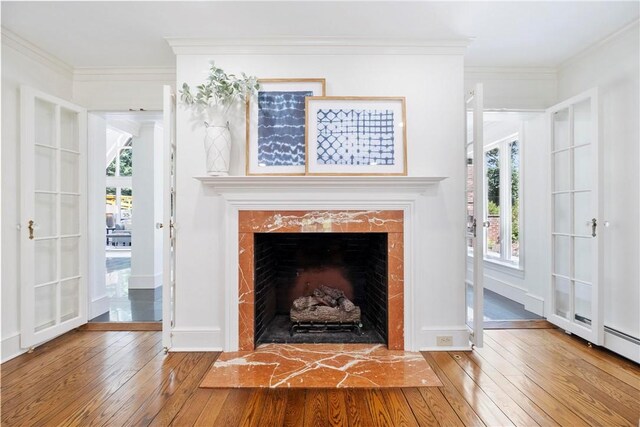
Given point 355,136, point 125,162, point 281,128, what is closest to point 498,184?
point 355,136

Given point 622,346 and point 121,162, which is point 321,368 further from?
point 121,162

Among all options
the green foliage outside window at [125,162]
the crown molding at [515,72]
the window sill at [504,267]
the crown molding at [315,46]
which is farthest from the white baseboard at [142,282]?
the green foliage outside window at [125,162]

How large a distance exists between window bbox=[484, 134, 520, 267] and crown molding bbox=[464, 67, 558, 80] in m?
1.22

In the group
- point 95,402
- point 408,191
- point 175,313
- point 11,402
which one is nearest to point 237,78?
point 408,191

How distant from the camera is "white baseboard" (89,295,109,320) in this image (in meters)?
3.56

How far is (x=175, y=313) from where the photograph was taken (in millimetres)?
2773

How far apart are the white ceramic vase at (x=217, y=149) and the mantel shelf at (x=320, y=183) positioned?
86 mm

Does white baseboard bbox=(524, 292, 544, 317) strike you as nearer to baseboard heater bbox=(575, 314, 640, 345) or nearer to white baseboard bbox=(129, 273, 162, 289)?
baseboard heater bbox=(575, 314, 640, 345)

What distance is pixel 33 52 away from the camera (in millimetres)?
2934

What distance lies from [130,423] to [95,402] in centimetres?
39

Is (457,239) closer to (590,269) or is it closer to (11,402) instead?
(590,269)

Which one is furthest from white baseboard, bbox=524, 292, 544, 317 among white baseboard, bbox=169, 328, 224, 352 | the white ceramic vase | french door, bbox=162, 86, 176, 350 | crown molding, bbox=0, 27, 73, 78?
crown molding, bbox=0, 27, 73, 78

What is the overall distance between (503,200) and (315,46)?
12.1 ft

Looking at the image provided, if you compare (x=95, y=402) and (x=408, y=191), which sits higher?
(x=408, y=191)
